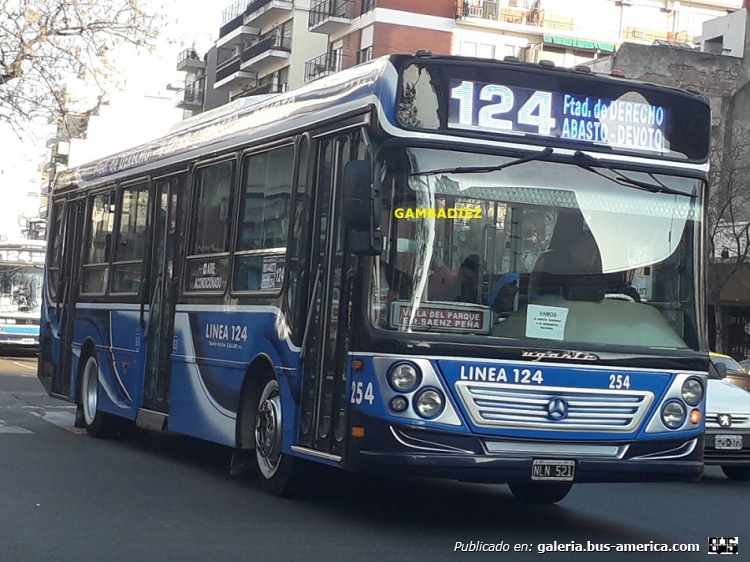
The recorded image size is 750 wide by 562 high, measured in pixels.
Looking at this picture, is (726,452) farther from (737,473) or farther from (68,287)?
(68,287)

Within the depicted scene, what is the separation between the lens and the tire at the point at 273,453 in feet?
Result: 33.7

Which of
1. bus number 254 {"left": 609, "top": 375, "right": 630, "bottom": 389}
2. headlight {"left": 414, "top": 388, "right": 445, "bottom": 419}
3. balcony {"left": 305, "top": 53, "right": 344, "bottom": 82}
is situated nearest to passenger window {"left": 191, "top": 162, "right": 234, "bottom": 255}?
headlight {"left": 414, "top": 388, "right": 445, "bottom": 419}

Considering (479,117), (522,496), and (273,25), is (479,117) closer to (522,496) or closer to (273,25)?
(522,496)

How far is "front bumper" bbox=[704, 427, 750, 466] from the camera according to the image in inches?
564

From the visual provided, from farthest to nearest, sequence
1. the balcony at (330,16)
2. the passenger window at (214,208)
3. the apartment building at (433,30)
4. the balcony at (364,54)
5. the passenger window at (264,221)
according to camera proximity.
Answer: the balcony at (330,16) < the apartment building at (433,30) < the balcony at (364,54) < the passenger window at (214,208) < the passenger window at (264,221)

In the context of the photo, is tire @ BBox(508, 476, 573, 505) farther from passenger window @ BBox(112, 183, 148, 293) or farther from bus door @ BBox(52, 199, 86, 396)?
bus door @ BBox(52, 199, 86, 396)

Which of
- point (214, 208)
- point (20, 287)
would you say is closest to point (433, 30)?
point (20, 287)

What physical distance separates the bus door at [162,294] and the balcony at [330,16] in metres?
46.0

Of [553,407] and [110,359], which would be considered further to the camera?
[110,359]

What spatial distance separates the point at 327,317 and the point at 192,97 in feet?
240

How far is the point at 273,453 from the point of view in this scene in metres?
10.4

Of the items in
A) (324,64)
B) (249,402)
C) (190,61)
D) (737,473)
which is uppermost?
(190,61)

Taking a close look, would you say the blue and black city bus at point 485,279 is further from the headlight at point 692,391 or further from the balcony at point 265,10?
the balcony at point 265,10

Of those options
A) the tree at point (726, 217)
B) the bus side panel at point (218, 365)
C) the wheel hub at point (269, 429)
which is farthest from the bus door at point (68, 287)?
the tree at point (726, 217)
